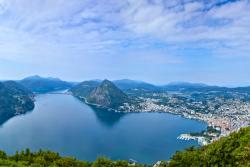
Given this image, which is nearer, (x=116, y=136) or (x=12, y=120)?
(x=116, y=136)

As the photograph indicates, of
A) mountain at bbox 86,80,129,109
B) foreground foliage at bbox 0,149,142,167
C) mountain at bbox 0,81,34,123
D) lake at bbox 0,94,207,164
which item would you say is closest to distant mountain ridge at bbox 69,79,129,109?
mountain at bbox 86,80,129,109

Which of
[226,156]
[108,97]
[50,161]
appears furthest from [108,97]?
[226,156]

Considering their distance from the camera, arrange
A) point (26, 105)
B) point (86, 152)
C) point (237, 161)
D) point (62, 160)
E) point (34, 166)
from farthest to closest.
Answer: point (26, 105)
point (86, 152)
point (62, 160)
point (34, 166)
point (237, 161)

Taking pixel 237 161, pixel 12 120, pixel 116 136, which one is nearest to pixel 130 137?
pixel 116 136

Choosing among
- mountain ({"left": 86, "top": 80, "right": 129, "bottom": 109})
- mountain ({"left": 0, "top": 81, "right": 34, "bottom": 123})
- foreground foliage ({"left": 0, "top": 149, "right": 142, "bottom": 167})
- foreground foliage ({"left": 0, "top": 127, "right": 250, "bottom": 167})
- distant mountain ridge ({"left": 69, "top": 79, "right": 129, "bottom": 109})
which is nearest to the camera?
foreground foliage ({"left": 0, "top": 127, "right": 250, "bottom": 167})

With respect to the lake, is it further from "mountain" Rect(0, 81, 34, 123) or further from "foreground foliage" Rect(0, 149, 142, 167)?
"foreground foliage" Rect(0, 149, 142, 167)

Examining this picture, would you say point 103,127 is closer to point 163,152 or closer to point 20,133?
point 20,133

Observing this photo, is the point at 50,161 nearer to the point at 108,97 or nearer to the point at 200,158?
the point at 200,158
